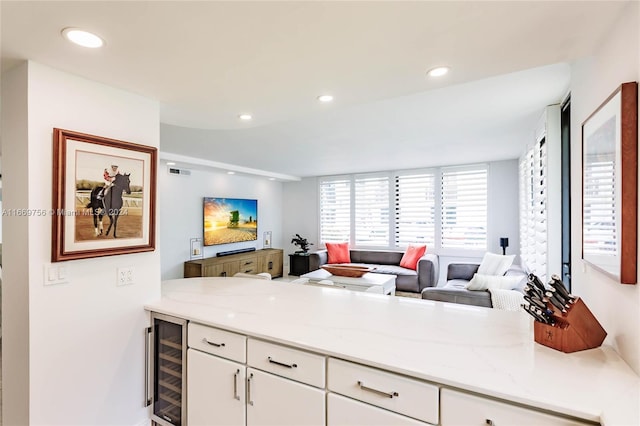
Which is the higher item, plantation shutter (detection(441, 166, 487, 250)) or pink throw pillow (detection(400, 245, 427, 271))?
plantation shutter (detection(441, 166, 487, 250))

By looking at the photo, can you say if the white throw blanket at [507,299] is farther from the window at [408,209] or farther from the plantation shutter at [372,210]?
the plantation shutter at [372,210]

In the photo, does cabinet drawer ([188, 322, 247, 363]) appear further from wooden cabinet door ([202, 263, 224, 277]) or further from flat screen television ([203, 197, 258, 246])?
flat screen television ([203, 197, 258, 246])

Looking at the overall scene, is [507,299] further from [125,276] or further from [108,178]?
[108,178]

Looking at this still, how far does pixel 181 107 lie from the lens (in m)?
2.22

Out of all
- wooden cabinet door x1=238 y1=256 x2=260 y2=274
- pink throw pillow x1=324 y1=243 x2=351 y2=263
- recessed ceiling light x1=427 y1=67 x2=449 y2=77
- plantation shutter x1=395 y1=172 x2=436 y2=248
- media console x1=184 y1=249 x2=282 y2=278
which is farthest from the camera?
pink throw pillow x1=324 y1=243 x2=351 y2=263

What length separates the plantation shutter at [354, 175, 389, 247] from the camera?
7016mm

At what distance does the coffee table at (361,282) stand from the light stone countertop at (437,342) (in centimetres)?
232

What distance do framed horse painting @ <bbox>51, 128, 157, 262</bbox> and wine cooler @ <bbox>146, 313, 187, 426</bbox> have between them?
0.54 m

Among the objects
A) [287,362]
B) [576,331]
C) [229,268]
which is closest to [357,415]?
[287,362]

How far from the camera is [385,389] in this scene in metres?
1.21

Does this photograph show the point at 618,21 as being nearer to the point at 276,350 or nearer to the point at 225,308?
the point at 276,350

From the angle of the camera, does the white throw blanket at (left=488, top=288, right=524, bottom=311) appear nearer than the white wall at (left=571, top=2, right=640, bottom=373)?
No

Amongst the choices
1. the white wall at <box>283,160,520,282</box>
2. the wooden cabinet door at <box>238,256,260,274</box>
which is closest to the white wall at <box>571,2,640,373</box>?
the white wall at <box>283,160,520,282</box>

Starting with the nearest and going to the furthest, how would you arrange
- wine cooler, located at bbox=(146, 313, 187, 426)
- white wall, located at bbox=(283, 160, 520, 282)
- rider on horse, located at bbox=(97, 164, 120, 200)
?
rider on horse, located at bbox=(97, 164, 120, 200) < wine cooler, located at bbox=(146, 313, 187, 426) < white wall, located at bbox=(283, 160, 520, 282)
